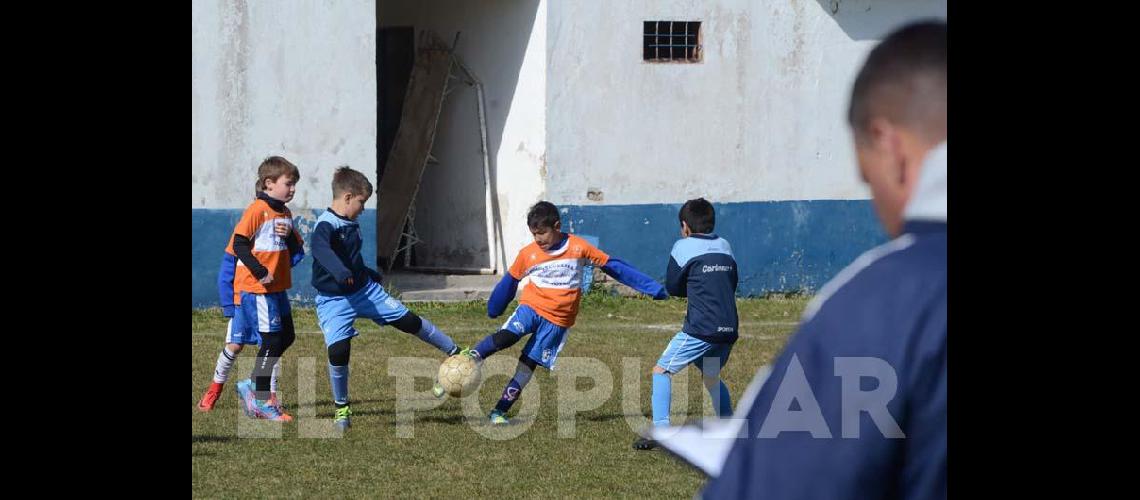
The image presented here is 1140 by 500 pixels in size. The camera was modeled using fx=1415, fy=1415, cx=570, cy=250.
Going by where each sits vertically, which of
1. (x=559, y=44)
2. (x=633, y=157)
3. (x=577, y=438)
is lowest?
(x=577, y=438)

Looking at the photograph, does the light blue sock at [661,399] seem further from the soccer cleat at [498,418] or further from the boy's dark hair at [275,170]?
the boy's dark hair at [275,170]

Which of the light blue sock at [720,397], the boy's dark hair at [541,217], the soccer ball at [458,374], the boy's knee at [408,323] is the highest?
the boy's dark hair at [541,217]

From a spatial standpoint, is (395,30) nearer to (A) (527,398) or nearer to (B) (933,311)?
(A) (527,398)

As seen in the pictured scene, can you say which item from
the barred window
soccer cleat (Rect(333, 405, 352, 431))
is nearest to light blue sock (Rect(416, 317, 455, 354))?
soccer cleat (Rect(333, 405, 352, 431))

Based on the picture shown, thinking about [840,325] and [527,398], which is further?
[527,398]

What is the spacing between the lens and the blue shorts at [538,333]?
8.60 metres

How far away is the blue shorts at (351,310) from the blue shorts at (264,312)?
294 mm

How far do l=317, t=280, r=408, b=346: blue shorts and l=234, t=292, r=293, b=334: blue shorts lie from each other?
29cm

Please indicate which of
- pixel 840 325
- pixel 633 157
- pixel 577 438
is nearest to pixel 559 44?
pixel 633 157

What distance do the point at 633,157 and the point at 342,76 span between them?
3.31m

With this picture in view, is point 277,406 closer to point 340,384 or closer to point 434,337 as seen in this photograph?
point 340,384

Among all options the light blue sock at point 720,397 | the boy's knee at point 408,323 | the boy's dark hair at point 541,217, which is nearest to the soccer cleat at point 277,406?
the boy's knee at point 408,323

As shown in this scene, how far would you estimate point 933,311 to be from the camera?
6.57 ft
